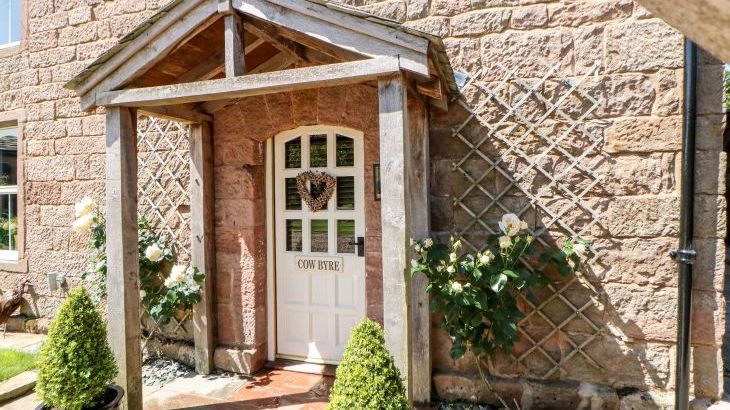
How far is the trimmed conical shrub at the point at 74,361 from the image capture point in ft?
8.17

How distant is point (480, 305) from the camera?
99.3 inches

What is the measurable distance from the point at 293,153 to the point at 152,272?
169 cm

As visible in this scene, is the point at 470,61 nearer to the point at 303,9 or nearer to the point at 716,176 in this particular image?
Answer: the point at 303,9

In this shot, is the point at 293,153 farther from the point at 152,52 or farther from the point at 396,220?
the point at 396,220

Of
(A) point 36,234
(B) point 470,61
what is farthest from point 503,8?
(A) point 36,234

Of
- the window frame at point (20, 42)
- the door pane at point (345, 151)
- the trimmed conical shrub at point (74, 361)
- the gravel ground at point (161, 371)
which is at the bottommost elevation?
the gravel ground at point (161, 371)

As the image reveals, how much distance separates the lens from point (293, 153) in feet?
12.1

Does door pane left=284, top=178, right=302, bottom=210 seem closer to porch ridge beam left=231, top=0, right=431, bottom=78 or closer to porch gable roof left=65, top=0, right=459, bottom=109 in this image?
porch gable roof left=65, top=0, right=459, bottom=109

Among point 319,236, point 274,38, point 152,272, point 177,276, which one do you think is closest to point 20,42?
point 152,272

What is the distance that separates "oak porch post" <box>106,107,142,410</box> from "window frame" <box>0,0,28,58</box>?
9.81 ft

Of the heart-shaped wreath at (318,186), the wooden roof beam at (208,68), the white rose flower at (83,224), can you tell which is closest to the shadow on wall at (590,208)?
the heart-shaped wreath at (318,186)

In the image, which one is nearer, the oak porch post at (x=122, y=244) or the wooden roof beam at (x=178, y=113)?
the oak porch post at (x=122, y=244)

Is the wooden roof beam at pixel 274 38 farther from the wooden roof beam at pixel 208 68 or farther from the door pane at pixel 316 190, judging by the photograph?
the door pane at pixel 316 190

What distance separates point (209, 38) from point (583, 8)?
2547 millimetres
